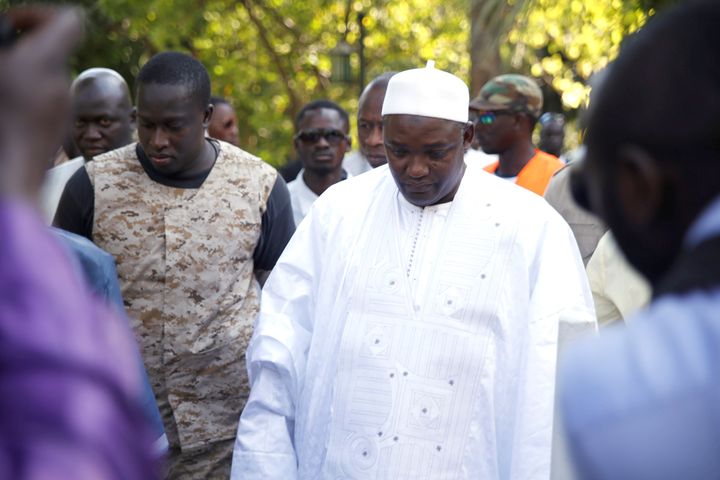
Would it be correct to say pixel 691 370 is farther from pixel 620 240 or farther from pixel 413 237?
pixel 413 237

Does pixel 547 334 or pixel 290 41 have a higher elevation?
pixel 290 41

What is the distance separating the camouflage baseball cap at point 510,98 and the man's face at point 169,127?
9.67ft

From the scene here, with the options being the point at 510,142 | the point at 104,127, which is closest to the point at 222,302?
the point at 104,127

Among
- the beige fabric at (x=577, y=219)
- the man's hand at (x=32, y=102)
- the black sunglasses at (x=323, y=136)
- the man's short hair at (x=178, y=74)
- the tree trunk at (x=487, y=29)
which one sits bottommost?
the beige fabric at (x=577, y=219)

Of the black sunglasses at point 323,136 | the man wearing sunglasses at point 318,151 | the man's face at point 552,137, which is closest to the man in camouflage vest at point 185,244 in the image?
the man wearing sunglasses at point 318,151

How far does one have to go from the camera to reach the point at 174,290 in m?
5.29

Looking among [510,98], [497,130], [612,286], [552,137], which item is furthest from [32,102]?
[552,137]

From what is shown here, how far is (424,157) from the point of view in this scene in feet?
15.2

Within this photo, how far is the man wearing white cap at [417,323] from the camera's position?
14.3ft

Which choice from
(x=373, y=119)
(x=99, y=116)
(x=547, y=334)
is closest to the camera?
(x=547, y=334)

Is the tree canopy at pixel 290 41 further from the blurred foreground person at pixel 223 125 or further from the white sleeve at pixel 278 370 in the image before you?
the white sleeve at pixel 278 370

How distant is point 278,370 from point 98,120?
306 centimetres

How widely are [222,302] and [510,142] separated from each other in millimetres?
3168

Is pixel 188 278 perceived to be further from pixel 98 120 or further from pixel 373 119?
pixel 373 119
